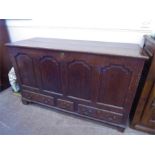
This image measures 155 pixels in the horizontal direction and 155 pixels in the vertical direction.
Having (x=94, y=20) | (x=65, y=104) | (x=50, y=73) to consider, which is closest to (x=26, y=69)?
(x=50, y=73)

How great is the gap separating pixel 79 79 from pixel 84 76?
2.8 inches

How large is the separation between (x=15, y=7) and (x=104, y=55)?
1.56 metres

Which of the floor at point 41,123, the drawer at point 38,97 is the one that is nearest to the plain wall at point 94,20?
the drawer at point 38,97

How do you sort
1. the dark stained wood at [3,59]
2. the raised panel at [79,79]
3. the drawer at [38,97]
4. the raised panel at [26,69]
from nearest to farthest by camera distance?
the raised panel at [79,79]
the raised panel at [26,69]
the drawer at [38,97]
the dark stained wood at [3,59]

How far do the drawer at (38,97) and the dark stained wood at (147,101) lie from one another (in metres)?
1.01

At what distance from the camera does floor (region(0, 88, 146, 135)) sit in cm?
143

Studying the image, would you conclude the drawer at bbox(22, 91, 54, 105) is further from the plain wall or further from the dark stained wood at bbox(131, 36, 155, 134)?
the dark stained wood at bbox(131, 36, 155, 134)

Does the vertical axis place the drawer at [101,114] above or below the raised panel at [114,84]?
below

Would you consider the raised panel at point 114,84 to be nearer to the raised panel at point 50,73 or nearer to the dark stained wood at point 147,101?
the dark stained wood at point 147,101

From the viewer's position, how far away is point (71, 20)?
5.28 feet

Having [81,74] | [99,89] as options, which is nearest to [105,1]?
[81,74]

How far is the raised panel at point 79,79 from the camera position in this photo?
46.9 inches

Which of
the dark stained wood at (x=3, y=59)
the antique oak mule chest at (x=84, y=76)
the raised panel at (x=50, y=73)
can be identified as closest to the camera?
the antique oak mule chest at (x=84, y=76)
